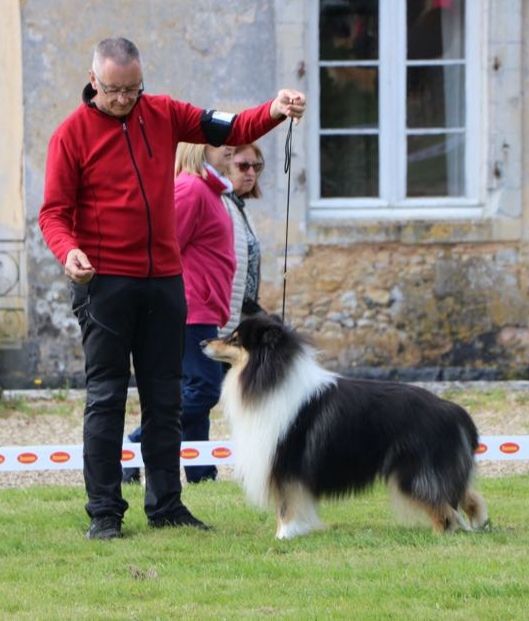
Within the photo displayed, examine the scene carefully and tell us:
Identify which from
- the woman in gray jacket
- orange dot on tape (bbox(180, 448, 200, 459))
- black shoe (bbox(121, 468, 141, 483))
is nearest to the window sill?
the woman in gray jacket

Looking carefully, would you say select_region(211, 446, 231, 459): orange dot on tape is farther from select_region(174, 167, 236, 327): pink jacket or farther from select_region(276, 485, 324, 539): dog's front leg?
select_region(276, 485, 324, 539): dog's front leg

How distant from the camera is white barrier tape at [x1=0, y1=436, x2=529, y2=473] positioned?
8.52m

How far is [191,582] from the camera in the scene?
610cm

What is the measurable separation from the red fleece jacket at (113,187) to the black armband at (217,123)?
0.17 m

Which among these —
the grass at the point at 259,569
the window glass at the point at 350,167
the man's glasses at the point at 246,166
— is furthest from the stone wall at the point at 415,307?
the grass at the point at 259,569

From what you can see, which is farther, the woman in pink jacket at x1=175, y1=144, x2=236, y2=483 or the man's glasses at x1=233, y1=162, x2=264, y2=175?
the man's glasses at x1=233, y1=162, x2=264, y2=175

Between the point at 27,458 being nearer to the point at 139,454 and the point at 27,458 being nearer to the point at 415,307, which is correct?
the point at 139,454

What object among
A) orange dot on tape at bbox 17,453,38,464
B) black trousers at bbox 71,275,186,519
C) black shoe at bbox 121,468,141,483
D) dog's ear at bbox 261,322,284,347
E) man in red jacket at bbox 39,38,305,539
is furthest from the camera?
black shoe at bbox 121,468,141,483

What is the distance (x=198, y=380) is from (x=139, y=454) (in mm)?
538

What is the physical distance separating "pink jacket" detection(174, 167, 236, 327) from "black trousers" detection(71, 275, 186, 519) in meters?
1.15

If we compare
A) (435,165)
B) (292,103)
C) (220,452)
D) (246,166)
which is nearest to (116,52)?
(292,103)

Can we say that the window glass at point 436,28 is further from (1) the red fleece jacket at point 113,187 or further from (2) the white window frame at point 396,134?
(1) the red fleece jacket at point 113,187

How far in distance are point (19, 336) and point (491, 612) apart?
25.1 feet

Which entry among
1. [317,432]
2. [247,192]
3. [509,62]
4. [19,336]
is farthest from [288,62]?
[317,432]
